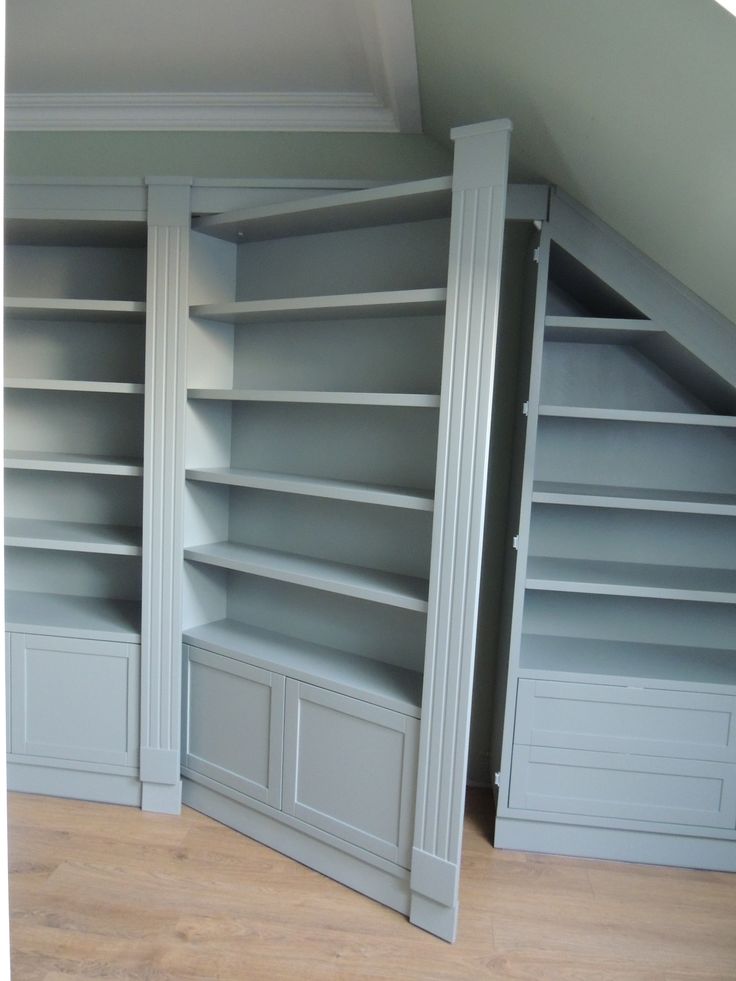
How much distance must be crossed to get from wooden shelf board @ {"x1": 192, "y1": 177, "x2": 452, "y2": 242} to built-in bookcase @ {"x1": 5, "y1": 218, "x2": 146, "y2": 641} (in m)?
0.49

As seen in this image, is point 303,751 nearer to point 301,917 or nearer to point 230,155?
point 301,917

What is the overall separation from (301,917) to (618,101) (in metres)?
2.29

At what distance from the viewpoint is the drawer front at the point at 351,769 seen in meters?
2.04

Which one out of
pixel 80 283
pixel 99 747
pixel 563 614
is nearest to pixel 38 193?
pixel 80 283

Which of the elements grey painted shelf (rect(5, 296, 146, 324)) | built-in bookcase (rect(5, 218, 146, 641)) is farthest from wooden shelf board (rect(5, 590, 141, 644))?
grey painted shelf (rect(5, 296, 146, 324))

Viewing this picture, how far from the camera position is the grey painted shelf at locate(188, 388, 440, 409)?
1.96 metres

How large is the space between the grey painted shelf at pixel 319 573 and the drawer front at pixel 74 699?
18.0 inches

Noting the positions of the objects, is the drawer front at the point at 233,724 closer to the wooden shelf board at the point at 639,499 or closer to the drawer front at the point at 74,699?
the drawer front at the point at 74,699

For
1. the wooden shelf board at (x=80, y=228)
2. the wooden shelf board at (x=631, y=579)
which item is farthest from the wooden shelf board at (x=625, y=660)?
the wooden shelf board at (x=80, y=228)

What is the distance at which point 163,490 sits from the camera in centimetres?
240

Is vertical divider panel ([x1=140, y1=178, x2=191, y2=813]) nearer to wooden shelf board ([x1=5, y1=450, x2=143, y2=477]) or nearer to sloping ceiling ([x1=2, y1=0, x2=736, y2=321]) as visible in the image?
wooden shelf board ([x1=5, y1=450, x2=143, y2=477])

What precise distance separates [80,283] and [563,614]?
2.28m

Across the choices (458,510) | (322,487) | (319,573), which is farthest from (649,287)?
(319,573)

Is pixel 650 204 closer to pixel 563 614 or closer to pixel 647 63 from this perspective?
pixel 647 63
